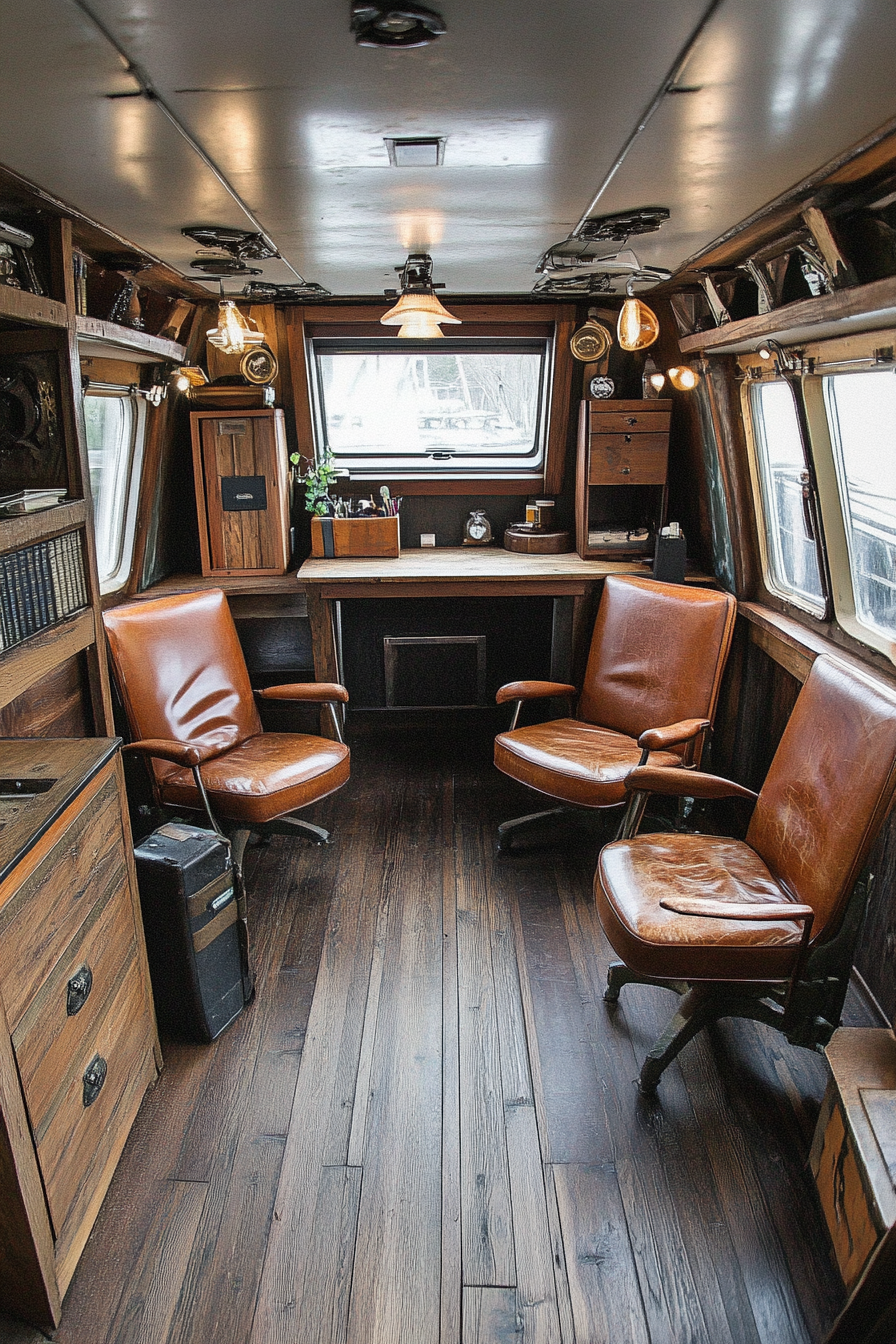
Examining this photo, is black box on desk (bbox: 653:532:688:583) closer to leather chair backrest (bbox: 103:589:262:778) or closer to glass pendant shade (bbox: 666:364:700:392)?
glass pendant shade (bbox: 666:364:700:392)

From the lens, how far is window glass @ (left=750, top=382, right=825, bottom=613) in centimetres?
351

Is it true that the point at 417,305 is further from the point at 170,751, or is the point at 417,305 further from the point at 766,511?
the point at 170,751

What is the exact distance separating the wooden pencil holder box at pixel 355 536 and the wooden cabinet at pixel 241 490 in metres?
0.19

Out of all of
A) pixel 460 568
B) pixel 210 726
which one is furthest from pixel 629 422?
pixel 210 726

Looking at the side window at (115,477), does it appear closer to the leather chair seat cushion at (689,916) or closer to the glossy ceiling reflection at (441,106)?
the glossy ceiling reflection at (441,106)

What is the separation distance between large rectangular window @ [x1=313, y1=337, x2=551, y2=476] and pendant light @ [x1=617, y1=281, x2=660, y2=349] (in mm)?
1537

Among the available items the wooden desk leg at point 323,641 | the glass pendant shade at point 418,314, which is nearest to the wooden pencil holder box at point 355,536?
the wooden desk leg at point 323,641

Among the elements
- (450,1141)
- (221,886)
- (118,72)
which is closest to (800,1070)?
(450,1141)

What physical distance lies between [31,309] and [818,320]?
213 centimetres

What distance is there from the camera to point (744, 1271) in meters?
1.95

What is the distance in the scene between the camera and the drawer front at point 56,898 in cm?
169

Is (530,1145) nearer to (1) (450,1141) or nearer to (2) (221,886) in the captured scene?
(1) (450,1141)

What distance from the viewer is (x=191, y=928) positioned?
2498mm

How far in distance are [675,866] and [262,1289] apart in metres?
1.52
